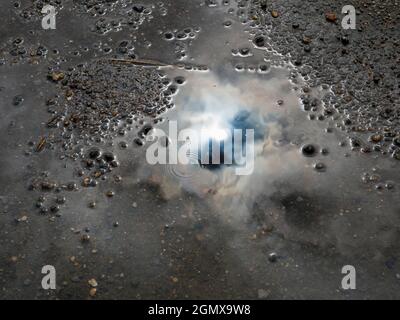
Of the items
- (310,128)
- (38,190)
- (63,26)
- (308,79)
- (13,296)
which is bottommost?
(13,296)

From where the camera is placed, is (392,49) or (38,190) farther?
(392,49)

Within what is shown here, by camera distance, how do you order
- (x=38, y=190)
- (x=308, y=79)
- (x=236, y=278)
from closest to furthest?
(x=236, y=278) < (x=38, y=190) < (x=308, y=79)

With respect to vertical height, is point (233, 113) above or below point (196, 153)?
above

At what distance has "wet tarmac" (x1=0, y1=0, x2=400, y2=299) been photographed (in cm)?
214

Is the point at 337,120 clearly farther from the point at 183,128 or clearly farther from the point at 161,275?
the point at 161,275

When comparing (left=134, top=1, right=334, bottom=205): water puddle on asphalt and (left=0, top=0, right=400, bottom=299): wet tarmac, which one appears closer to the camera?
(left=0, top=0, right=400, bottom=299): wet tarmac

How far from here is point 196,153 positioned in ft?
7.92

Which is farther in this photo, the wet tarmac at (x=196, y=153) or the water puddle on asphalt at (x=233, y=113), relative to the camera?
the water puddle on asphalt at (x=233, y=113)

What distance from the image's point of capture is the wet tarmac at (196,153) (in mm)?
2141

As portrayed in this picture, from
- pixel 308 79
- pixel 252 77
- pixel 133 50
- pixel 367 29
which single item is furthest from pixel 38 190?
pixel 367 29

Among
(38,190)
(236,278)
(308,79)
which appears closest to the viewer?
(236,278)

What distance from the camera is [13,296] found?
2.11 metres

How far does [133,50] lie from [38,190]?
2.82ft

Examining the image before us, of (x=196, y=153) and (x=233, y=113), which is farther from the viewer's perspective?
(x=233, y=113)
